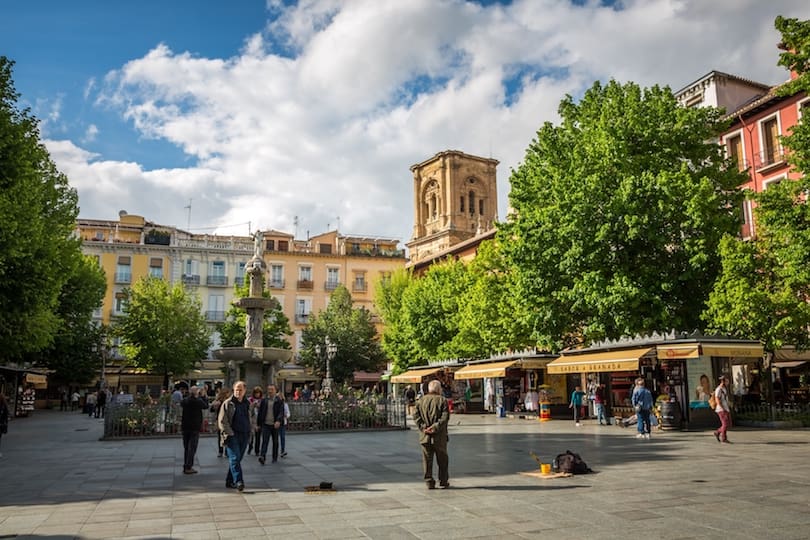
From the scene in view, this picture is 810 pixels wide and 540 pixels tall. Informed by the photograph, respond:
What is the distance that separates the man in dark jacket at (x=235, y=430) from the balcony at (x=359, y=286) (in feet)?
165

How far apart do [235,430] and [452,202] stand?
67367 millimetres

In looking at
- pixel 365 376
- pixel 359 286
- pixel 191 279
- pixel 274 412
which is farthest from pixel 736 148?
pixel 191 279

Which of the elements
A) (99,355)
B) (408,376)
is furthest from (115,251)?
(408,376)

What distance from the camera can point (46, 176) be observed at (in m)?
25.7

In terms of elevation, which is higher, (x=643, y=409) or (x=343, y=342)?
(x=343, y=342)

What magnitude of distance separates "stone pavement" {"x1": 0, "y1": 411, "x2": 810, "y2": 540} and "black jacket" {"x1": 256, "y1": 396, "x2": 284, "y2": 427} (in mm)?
851

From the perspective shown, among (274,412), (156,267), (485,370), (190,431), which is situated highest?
(156,267)

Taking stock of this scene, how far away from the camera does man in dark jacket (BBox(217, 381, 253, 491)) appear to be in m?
9.80

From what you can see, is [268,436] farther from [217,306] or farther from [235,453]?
[217,306]

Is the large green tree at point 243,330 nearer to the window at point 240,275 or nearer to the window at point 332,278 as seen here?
the window at point 240,275

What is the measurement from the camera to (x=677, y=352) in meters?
20.3

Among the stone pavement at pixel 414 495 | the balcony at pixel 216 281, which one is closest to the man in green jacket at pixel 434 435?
the stone pavement at pixel 414 495

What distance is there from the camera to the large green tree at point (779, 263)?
18.1 metres

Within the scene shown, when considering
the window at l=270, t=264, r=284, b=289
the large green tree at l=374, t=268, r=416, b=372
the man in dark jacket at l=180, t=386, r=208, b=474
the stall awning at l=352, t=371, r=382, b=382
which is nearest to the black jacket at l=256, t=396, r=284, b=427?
the man in dark jacket at l=180, t=386, r=208, b=474
